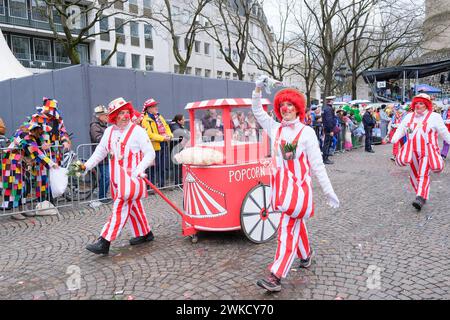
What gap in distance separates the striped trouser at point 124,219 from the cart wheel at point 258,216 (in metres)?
1.23

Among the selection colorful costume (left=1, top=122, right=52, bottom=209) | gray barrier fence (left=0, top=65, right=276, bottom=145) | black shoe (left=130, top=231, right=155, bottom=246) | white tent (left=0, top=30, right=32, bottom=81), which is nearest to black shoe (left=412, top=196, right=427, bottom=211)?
black shoe (left=130, top=231, right=155, bottom=246)

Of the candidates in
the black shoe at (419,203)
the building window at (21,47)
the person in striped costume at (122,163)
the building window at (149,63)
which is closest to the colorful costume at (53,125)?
the person in striped costume at (122,163)

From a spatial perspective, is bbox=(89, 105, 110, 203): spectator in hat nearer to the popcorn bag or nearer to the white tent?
the popcorn bag

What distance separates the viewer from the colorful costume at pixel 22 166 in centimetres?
663

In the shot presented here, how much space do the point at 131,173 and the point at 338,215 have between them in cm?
327

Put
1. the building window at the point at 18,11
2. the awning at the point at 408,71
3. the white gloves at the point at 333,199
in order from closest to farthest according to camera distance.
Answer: the white gloves at the point at 333,199, the awning at the point at 408,71, the building window at the point at 18,11

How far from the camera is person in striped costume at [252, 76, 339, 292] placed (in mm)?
3516

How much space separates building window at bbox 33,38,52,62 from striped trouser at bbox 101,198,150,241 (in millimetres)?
35297

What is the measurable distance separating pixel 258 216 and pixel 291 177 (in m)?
1.43

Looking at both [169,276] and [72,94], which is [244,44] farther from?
[169,276]

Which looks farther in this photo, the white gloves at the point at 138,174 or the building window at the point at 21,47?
the building window at the point at 21,47

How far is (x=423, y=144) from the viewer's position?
6.37 metres

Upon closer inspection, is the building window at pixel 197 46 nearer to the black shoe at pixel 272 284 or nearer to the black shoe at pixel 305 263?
the black shoe at pixel 305 263

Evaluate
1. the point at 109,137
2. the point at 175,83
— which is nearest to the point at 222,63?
the point at 175,83
